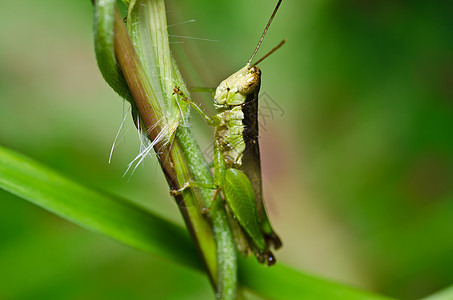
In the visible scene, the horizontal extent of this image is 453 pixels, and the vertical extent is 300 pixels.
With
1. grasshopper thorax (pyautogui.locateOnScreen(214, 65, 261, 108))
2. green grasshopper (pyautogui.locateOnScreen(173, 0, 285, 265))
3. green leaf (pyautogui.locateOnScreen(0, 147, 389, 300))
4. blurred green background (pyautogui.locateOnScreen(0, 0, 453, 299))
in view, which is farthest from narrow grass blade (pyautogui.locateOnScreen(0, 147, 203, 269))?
blurred green background (pyautogui.locateOnScreen(0, 0, 453, 299))

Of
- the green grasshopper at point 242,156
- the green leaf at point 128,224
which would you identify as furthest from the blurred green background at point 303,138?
the green leaf at point 128,224

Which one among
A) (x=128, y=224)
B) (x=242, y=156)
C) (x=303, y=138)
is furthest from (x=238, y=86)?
(x=303, y=138)

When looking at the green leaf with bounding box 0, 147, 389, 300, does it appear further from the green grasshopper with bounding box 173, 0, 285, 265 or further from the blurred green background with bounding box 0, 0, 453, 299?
the blurred green background with bounding box 0, 0, 453, 299

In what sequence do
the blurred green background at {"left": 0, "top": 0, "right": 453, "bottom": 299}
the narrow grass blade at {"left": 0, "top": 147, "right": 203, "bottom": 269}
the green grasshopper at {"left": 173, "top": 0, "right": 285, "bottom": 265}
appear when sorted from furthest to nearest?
the blurred green background at {"left": 0, "top": 0, "right": 453, "bottom": 299} < the green grasshopper at {"left": 173, "top": 0, "right": 285, "bottom": 265} < the narrow grass blade at {"left": 0, "top": 147, "right": 203, "bottom": 269}

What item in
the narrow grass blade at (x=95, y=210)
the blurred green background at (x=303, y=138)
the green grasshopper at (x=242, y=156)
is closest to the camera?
the narrow grass blade at (x=95, y=210)

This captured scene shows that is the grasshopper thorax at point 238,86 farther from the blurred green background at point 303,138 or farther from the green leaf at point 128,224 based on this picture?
the blurred green background at point 303,138
